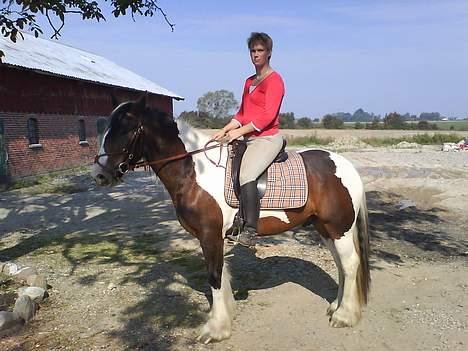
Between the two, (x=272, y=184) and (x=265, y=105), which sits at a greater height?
(x=265, y=105)

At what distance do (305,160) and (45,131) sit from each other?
57.2 ft

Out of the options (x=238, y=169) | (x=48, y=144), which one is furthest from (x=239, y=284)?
(x=48, y=144)

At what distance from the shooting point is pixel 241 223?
418cm

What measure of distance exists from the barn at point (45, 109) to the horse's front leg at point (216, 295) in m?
10.6

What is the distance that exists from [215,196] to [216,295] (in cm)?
97

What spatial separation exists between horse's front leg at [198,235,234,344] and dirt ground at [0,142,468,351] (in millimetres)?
116

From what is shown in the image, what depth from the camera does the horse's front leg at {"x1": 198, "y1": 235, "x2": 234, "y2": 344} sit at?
416cm

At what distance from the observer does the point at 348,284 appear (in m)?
4.44

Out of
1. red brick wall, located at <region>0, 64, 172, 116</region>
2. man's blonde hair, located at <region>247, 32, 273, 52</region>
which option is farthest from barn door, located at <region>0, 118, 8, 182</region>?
man's blonde hair, located at <region>247, 32, 273, 52</region>

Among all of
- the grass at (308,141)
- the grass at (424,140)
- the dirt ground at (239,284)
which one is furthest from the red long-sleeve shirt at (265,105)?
the grass at (424,140)

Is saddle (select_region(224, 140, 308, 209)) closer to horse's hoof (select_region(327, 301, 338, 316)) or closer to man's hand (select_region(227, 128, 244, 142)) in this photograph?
man's hand (select_region(227, 128, 244, 142))

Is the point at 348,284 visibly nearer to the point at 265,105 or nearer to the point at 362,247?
the point at 362,247

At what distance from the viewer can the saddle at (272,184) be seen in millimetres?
4145

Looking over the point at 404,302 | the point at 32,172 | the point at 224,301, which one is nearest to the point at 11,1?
the point at 224,301
